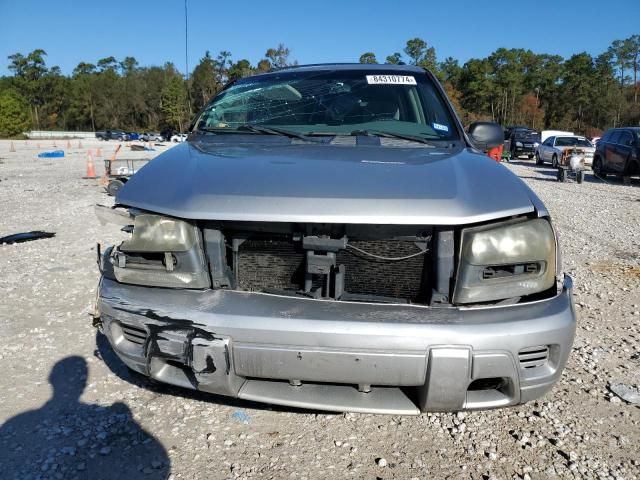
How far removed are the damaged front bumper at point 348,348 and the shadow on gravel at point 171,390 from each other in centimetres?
38

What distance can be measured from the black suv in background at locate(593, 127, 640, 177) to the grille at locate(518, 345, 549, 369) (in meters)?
15.2

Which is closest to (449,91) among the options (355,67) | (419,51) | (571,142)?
(419,51)

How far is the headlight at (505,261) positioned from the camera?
1836 millimetres

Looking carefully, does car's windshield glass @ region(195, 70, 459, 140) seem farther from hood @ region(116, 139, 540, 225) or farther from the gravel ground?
the gravel ground

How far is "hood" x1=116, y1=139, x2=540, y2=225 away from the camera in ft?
5.78

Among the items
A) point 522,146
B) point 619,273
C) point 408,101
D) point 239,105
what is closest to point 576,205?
point 619,273

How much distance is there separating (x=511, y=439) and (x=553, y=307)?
28.4 inches

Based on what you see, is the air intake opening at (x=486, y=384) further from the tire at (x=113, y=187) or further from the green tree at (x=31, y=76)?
the green tree at (x=31, y=76)

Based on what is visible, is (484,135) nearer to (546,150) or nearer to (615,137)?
(615,137)

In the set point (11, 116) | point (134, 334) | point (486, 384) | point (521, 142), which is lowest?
point (486, 384)

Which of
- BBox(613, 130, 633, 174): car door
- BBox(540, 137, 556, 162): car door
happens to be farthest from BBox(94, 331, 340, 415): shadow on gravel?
BBox(540, 137, 556, 162): car door

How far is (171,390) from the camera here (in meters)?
2.53

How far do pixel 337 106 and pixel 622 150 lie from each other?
15007mm

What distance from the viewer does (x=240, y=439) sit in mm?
2145
